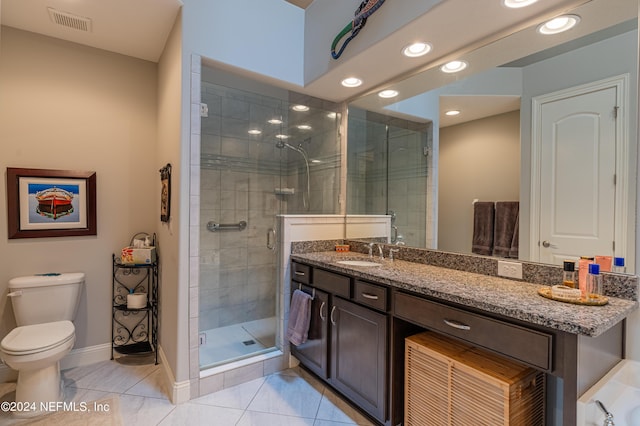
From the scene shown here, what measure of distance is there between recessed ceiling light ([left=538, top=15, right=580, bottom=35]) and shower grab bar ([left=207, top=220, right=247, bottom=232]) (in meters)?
2.57

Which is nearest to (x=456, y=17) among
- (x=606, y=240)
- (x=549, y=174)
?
(x=549, y=174)

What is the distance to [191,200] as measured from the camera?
2158 mm

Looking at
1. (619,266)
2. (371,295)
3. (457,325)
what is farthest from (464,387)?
(619,266)

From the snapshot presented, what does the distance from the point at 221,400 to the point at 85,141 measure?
227 centimetres

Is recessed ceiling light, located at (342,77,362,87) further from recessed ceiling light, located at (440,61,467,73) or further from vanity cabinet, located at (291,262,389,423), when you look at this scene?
vanity cabinet, located at (291,262,389,423)

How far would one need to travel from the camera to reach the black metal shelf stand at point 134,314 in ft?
8.98

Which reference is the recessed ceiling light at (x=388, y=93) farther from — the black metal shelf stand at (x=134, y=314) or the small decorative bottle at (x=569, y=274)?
the black metal shelf stand at (x=134, y=314)

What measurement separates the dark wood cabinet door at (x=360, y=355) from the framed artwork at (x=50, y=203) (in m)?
2.15

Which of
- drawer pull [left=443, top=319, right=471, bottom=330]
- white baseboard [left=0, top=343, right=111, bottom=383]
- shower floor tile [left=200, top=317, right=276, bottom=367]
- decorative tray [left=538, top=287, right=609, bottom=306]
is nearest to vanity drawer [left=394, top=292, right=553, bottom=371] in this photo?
drawer pull [left=443, top=319, right=471, bottom=330]

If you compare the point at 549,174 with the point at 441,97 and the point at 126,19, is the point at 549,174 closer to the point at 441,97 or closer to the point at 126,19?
the point at 441,97

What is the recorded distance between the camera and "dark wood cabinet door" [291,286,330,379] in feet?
7.33

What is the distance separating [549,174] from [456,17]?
967 millimetres

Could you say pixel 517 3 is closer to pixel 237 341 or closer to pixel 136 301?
pixel 237 341

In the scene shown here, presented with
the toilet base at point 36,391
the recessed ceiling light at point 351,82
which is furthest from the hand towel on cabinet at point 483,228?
the toilet base at point 36,391
